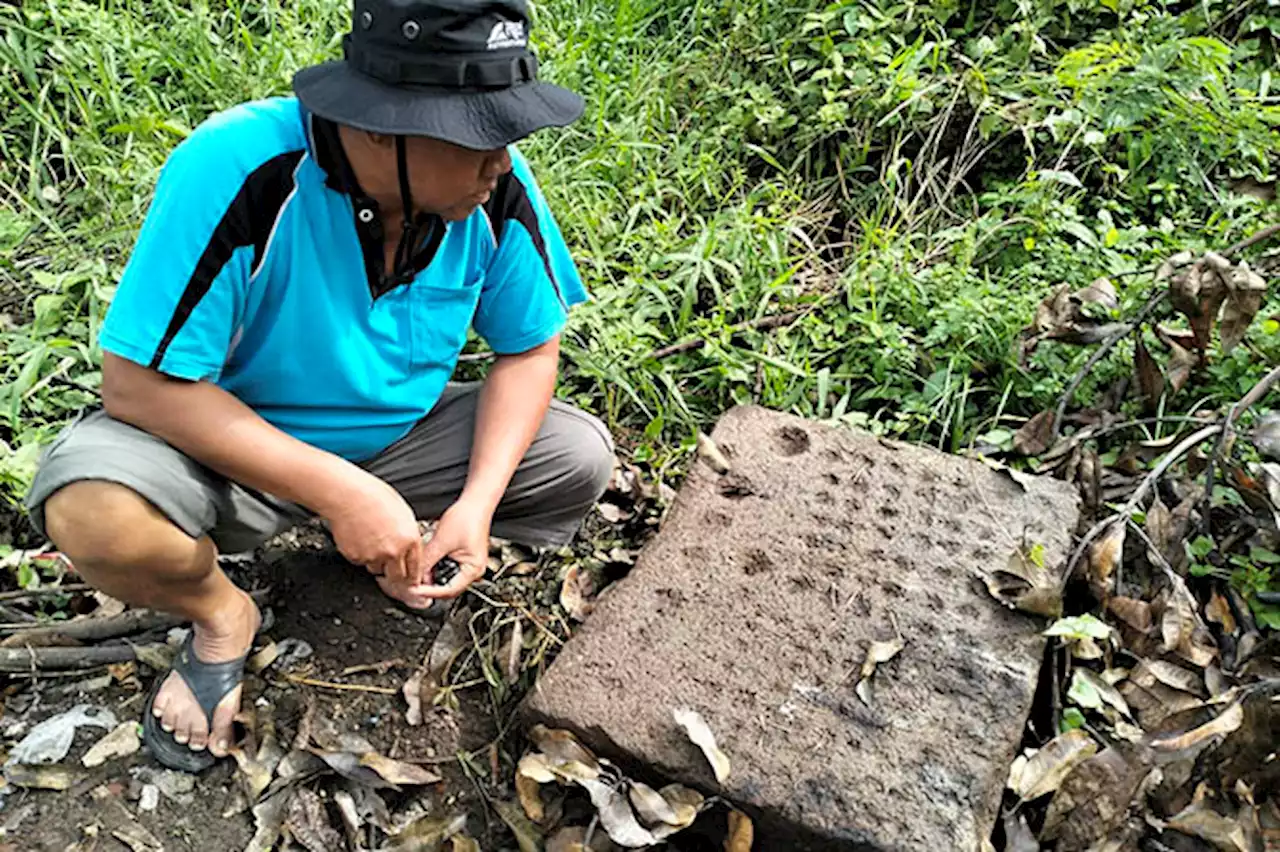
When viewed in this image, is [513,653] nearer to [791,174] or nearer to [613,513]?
[613,513]

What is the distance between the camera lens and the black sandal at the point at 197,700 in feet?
6.59

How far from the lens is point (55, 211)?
132 inches

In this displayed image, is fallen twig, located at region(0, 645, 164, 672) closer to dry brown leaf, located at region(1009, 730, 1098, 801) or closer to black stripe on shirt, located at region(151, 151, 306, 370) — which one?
black stripe on shirt, located at region(151, 151, 306, 370)

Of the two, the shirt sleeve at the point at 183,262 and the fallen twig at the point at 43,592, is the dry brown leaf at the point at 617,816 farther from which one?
the fallen twig at the point at 43,592

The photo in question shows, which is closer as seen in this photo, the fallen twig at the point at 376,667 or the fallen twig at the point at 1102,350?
the fallen twig at the point at 376,667

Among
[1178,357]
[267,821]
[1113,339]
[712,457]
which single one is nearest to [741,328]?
[712,457]

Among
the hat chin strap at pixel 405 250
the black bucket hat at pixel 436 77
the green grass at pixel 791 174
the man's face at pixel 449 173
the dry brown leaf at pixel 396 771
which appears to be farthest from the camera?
the green grass at pixel 791 174

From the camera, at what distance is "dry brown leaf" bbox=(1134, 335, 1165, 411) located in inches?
108

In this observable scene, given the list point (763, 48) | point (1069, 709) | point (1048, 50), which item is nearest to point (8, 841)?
point (1069, 709)

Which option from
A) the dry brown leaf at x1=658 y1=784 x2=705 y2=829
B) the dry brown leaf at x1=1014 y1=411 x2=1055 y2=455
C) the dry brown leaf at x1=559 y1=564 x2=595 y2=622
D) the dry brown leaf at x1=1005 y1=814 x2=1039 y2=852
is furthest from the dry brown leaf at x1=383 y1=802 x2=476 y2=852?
the dry brown leaf at x1=1014 y1=411 x2=1055 y2=455

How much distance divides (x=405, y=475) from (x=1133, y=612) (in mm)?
1435

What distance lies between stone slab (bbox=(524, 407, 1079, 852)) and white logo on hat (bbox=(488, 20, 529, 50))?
3.41 ft

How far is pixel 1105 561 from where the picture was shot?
2230mm

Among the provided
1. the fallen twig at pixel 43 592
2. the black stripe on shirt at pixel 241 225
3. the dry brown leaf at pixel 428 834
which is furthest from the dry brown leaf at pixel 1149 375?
the fallen twig at pixel 43 592
